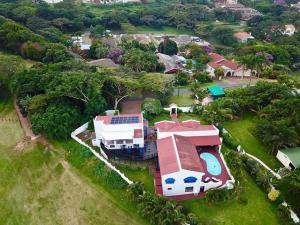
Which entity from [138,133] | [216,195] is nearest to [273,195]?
[216,195]

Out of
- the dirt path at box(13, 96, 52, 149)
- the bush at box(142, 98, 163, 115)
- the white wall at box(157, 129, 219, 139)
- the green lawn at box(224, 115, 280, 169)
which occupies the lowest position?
the green lawn at box(224, 115, 280, 169)

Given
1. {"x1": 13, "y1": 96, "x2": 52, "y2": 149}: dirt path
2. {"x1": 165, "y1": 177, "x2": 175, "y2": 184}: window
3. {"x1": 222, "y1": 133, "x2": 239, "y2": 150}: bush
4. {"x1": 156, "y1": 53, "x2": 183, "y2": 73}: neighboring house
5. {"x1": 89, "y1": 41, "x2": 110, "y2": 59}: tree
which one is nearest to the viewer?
{"x1": 165, "y1": 177, "x2": 175, "y2": 184}: window

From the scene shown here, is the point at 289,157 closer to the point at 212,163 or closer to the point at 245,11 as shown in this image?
the point at 212,163

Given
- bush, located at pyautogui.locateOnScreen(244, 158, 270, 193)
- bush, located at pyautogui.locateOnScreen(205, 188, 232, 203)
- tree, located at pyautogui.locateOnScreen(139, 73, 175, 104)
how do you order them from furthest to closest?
1. tree, located at pyautogui.locateOnScreen(139, 73, 175, 104)
2. bush, located at pyautogui.locateOnScreen(244, 158, 270, 193)
3. bush, located at pyautogui.locateOnScreen(205, 188, 232, 203)

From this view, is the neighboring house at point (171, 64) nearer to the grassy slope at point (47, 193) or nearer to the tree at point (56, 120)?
the tree at point (56, 120)

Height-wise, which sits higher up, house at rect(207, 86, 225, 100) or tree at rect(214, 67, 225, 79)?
house at rect(207, 86, 225, 100)

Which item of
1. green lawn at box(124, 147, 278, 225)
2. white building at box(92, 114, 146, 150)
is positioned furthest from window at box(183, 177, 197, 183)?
white building at box(92, 114, 146, 150)

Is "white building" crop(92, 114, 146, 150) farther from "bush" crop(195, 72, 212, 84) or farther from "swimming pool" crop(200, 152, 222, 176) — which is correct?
"bush" crop(195, 72, 212, 84)

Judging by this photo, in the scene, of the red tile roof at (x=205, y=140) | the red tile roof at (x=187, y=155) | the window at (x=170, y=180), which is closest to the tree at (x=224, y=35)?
the red tile roof at (x=205, y=140)
